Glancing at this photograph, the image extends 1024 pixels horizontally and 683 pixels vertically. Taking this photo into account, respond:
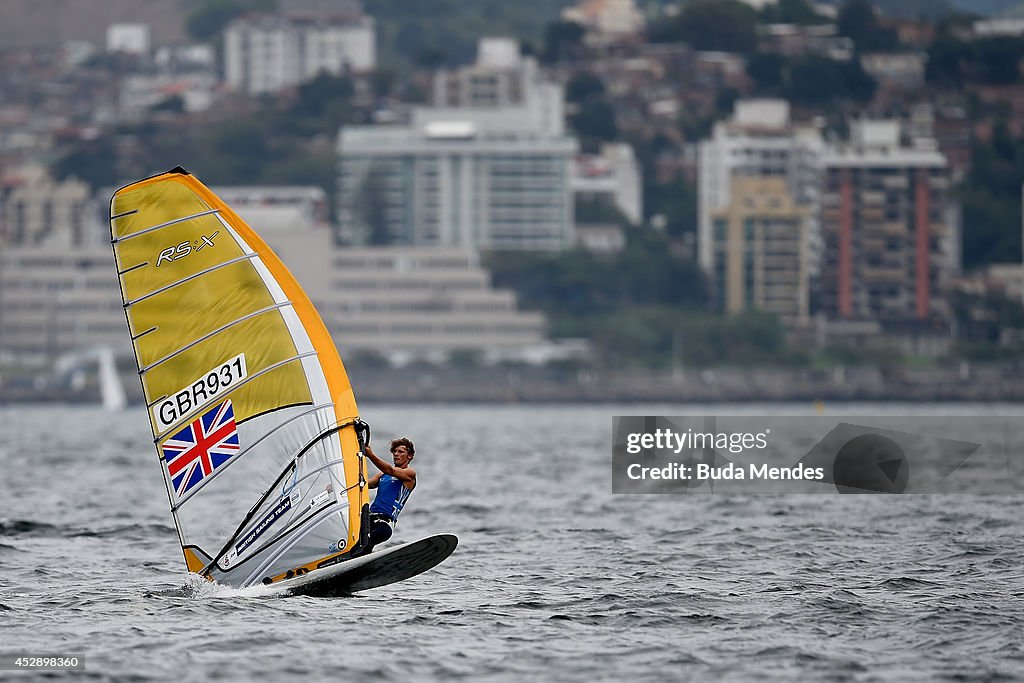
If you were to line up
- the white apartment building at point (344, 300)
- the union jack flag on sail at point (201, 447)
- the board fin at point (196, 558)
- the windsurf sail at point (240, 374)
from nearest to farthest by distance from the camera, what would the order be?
the windsurf sail at point (240, 374) < the union jack flag on sail at point (201, 447) < the board fin at point (196, 558) < the white apartment building at point (344, 300)

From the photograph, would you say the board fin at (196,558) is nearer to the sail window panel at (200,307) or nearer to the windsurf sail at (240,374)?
the windsurf sail at (240,374)

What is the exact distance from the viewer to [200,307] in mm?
18391

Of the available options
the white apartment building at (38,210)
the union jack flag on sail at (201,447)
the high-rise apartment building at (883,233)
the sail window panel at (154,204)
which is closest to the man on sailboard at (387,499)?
the union jack flag on sail at (201,447)

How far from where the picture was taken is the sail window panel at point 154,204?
722 inches

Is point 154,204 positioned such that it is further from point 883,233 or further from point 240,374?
point 883,233

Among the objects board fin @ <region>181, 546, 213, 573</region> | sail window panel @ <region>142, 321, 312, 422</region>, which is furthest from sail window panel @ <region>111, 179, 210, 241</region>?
board fin @ <region>181, 546, 213, 573</region>

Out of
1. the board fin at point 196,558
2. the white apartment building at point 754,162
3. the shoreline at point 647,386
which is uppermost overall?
the board fin at point 196,558

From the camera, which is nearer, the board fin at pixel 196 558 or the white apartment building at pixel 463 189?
the board fin at pixel 196 558

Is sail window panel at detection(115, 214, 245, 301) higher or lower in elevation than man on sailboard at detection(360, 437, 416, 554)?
higher

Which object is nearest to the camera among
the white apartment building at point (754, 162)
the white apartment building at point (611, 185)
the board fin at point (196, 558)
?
the board fin at point (196, 558)

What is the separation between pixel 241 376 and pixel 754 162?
165163mm

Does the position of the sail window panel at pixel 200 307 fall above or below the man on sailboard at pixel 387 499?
above

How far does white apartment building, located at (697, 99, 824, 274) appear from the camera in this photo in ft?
573

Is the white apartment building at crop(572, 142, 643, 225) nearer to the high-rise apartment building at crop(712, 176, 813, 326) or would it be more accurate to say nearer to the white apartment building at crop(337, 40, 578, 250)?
the white apartment building at crop(337, 40, 578, 250)
